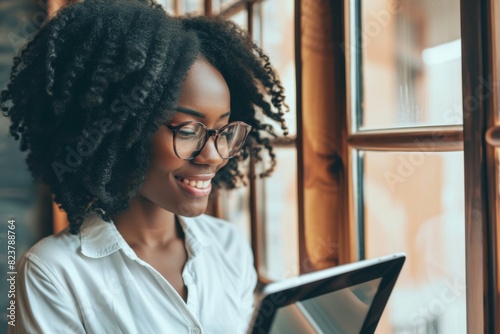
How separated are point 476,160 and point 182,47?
1.98ft

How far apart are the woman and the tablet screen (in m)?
0.37

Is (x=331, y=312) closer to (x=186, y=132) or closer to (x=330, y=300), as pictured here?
(x=330, y=300)

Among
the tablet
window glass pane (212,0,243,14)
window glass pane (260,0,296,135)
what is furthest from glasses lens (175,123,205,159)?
window glass pane (212,0,243,14)

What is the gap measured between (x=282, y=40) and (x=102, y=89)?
79 cm

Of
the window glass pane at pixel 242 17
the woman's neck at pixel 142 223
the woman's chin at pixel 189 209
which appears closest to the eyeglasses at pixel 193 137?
the woman's chin at pixel 189 209

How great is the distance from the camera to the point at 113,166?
110cm

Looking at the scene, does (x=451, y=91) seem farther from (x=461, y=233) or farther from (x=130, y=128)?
(x=130, y=128)

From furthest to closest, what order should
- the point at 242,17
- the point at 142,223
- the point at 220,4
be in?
the point at 220,4 < the point at 242,17 < the point at 142,223

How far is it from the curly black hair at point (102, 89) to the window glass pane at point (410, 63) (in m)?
0.32

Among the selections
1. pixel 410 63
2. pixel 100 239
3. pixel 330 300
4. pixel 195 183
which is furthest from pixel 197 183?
pixel 410 63

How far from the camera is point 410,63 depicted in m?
1.12

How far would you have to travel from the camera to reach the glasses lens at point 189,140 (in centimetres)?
104

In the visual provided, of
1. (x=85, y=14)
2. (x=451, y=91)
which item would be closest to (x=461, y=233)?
(x=451, y=91)

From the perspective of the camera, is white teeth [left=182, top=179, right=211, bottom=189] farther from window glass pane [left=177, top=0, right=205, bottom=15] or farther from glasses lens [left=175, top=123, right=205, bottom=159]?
window glass pane [left=177, top=0, right=205, bottom=15]
